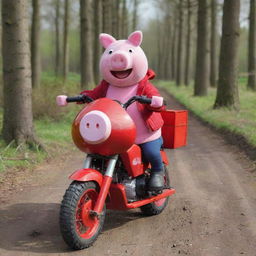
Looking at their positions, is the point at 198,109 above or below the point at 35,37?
below

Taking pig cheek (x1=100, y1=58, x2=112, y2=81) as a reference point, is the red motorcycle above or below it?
below

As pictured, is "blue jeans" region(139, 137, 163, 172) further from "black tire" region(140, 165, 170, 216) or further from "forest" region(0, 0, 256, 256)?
"black tire" region(140, 165, 170, 216)

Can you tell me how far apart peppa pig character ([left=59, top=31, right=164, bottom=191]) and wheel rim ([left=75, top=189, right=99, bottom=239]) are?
0.81 metres

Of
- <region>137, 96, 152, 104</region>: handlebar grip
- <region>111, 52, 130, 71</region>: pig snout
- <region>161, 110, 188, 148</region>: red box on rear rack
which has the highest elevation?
<region>111, 52, 130, 71</region>: pig snout

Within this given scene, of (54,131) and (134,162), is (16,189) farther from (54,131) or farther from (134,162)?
(54,131)

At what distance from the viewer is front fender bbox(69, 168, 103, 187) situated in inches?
147

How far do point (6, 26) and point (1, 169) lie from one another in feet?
8.76

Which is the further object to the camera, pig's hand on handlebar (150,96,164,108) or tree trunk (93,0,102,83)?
tree trunk (93,0,102,83)

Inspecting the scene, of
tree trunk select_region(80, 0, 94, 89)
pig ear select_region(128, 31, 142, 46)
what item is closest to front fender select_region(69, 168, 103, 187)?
pig ear select_region(128, 31, 142, 46)

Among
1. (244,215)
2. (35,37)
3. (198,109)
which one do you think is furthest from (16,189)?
(35,37)

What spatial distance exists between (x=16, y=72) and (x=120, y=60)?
3.67 m

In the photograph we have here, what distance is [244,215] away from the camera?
465cm

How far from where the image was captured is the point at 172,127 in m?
4.93

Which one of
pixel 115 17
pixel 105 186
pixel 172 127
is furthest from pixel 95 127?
pixel 115 17
